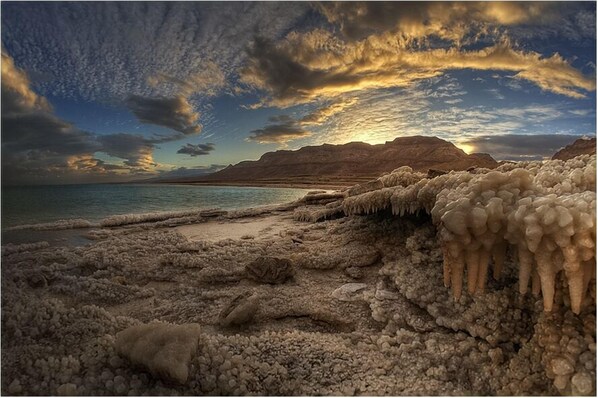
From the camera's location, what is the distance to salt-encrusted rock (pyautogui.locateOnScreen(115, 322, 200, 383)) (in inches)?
95.0

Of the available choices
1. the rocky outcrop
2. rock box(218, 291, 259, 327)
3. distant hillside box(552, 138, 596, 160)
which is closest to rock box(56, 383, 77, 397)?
rock box(218, 291, 259, 327)

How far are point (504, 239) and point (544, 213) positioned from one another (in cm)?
38

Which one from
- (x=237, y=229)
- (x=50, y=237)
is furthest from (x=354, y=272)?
(x=50, y=237)

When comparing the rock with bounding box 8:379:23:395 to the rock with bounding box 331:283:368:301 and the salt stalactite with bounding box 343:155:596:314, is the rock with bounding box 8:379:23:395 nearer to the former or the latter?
the rock with bounding box 331:283:368:301

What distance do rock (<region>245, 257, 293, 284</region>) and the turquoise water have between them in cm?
404

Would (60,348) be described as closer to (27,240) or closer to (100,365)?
(100,365)

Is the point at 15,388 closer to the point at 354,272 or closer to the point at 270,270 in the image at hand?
the point at 270,270

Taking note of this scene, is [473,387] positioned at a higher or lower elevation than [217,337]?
lower

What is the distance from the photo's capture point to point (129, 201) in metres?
14.9

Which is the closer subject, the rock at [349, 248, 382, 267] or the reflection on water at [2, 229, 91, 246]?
the rock at [349, 248, 382, 267]

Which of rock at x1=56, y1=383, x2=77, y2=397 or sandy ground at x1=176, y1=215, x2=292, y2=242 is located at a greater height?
sandy ground at x1=176, y1=215, x2=292, y2=242

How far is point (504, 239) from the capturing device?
2459 millimetres

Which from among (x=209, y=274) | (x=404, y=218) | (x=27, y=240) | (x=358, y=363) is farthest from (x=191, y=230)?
(x=358, y=363)

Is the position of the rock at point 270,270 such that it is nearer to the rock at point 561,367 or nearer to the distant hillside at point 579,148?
the rock at point 561,367
